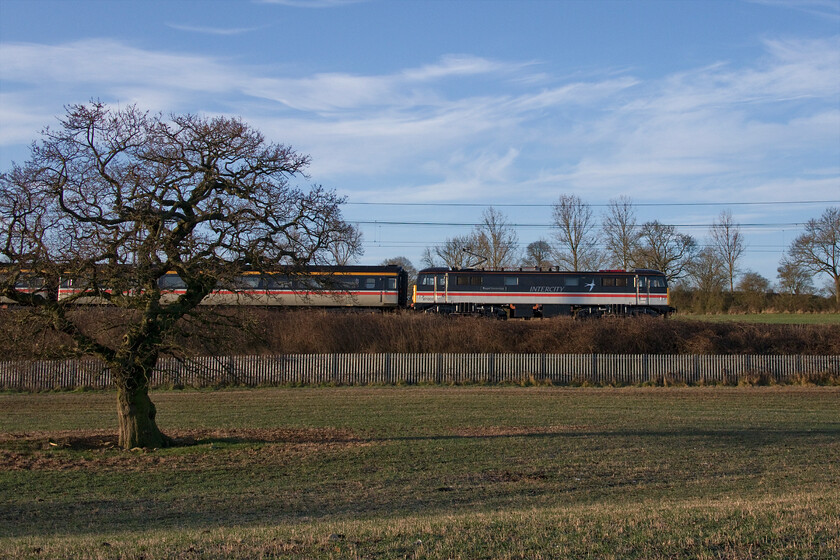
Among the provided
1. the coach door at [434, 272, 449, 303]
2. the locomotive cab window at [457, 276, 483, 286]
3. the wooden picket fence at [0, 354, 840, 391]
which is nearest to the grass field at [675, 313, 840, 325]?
the locomotive cab window at [457, 276, 483, 286]

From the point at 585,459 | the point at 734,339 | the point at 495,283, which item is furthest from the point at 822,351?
the point at 585,459

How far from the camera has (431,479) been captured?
469 inches

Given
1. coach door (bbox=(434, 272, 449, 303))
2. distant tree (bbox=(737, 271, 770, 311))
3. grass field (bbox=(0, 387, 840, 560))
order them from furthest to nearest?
distant tree (bbox=(737, 271, 770, 311))
coach door (bbox=(434, 272, 449, 303))
grass field (bbox=(0, 387, 840, 560))

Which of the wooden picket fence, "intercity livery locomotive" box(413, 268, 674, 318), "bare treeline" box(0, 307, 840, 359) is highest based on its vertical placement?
"intercity livery locomotive" box(413, 268, 674, 318)

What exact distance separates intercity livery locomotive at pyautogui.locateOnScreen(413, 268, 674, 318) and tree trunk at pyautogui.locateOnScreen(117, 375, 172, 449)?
2826 cm

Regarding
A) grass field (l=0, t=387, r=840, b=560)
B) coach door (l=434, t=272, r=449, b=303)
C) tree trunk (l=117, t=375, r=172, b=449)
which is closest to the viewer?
grass field (l=0, t=387, r=840, b=560)

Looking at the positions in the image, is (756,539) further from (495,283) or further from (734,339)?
(495,283)

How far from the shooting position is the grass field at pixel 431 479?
21.8 feet

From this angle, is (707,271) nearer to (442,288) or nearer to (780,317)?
(780,317)

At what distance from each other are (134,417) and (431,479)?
281 inches

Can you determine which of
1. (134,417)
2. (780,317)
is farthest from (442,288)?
(134,417)

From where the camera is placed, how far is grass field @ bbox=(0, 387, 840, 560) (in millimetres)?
6641

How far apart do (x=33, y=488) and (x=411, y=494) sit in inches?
243

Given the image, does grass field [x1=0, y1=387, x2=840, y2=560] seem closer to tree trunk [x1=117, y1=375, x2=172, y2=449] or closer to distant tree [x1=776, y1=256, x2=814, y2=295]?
tree trunk [x1=117, y1=375, x2=172, y2=449]
